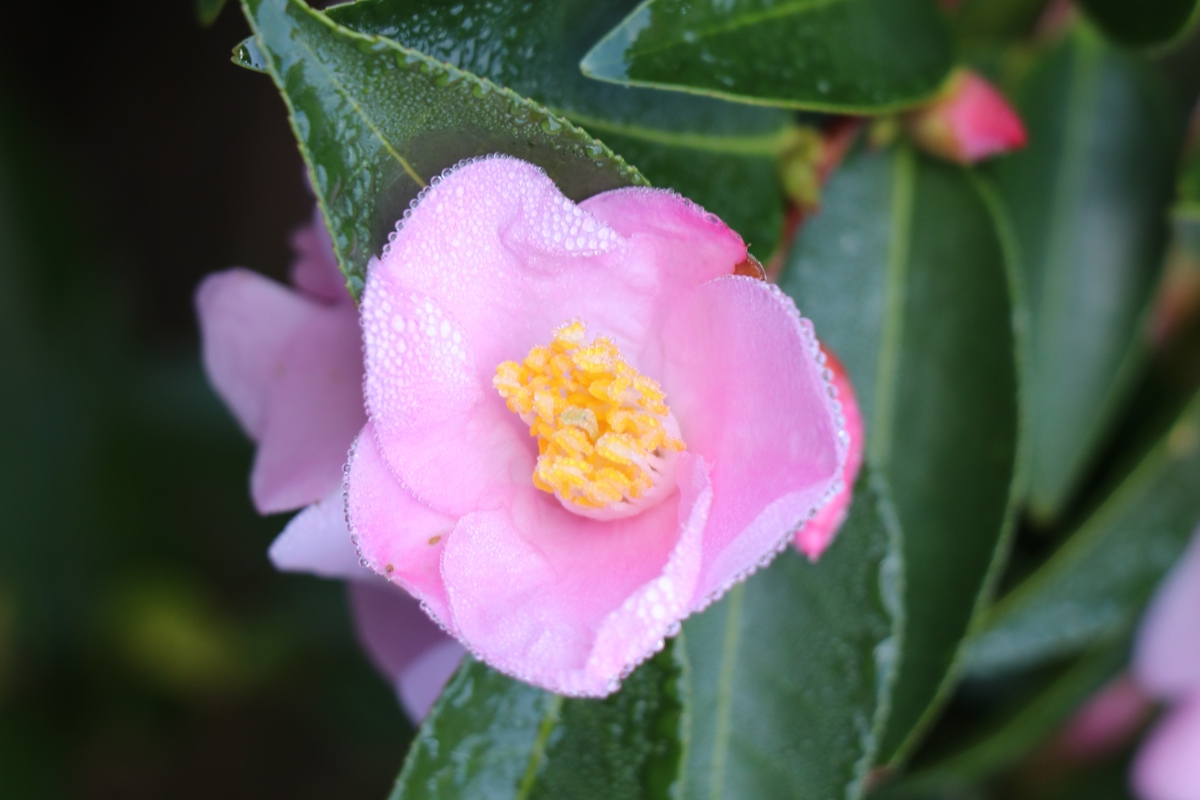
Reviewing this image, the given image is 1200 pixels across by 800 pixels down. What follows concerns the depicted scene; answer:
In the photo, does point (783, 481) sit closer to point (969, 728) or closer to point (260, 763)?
point (969, 728)

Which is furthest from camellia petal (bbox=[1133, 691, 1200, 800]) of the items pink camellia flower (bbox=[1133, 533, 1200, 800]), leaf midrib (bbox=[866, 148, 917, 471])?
leaf midrib (bbox=[866, 148, 917, 471])

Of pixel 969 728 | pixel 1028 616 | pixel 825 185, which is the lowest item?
→ pixel 969 728

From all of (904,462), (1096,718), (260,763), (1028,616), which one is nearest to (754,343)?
(904,462)

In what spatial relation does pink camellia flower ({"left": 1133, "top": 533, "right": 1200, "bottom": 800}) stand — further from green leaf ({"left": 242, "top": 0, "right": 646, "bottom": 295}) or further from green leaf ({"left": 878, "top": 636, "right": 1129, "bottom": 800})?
green leaf ({"left": 242, "top": 0, "right": 646, "bottom": 295})

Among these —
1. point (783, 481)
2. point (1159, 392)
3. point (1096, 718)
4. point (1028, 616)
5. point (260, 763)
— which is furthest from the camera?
point (260, 763)

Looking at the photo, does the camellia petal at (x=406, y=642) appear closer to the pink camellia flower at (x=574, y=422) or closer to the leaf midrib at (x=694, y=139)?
the pink camellia flower at (x=574, y=422)

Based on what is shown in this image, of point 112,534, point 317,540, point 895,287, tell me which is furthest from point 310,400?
point 112,534

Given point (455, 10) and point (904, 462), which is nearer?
point (455, 10)
